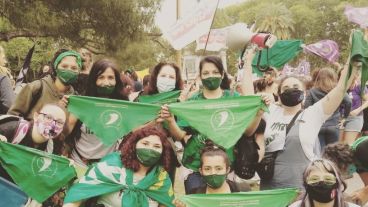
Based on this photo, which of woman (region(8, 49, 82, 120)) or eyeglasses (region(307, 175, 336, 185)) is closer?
eyeglasses (region(307, 175, 336, 185))

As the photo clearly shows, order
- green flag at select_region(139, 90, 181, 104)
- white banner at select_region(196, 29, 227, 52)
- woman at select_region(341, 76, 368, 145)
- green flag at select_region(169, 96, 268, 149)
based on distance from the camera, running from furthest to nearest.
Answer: woman at select_region(341, 76, 368, 145)
white banner at select_region(196, 29, 227, 52)
green flag at select_region(139, 90, 181, 104)
green flag at select_region(169, 96, 268, 149)

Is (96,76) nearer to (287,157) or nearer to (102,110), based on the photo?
(102,110)

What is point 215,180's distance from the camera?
426cm

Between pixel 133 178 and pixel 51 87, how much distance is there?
1157 millimetres

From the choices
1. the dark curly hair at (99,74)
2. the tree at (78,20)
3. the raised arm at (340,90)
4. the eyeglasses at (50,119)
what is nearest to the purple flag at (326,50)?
the raised arm at (340,90)

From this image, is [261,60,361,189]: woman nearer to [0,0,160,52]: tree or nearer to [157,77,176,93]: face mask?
[157,77,176,93]: face mask

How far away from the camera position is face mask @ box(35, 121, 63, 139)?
174 inches

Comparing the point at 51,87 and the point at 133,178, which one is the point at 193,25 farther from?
the point at 133,178

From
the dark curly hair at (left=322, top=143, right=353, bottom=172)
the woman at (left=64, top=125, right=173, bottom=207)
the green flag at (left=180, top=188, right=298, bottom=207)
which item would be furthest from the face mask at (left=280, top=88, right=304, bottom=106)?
the woman at (left=64, top=125, right=173, bottom=207)

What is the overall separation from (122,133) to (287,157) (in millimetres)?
1378

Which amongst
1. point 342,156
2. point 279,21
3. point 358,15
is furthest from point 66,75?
point 279,21

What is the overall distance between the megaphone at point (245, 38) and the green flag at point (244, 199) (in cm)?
156

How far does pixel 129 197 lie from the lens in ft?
14.0

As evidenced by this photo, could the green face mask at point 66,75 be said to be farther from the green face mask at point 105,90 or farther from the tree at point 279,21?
the tree at point 279,21
